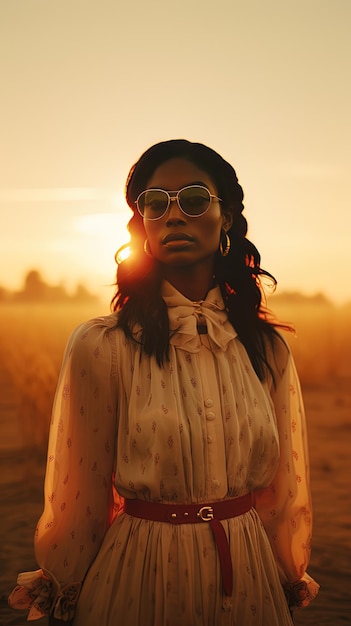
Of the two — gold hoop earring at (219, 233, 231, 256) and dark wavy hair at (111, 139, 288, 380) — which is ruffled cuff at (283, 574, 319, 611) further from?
gold hoop earring at (219, 233, 231, 256)

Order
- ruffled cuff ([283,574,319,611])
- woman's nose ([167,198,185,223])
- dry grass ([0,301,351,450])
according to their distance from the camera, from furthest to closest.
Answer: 1. dry grass ([0,301,351,450])
2. ruffled cuff ([283,574,319,611])
3. woman's nose ([167,198,185,223])

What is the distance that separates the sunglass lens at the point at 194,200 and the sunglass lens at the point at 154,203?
0.06 metres

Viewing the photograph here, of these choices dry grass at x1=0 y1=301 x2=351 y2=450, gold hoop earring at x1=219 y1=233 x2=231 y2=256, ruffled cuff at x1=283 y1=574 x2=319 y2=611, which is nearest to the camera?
ruffled cuff at x1=283 y1=574 x2=319 y2=611

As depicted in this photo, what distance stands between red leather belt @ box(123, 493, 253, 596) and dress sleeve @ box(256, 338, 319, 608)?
1.30 ft

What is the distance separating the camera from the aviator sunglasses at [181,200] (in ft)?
7.84

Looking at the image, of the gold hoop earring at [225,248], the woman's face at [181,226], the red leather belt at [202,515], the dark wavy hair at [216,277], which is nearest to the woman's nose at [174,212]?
the woman's face at [181,226]

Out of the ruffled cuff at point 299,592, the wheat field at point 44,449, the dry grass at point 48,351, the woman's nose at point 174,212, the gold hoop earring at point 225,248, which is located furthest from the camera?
the dry grass at point 48,351

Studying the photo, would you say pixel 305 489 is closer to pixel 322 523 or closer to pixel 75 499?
pixel 75 499

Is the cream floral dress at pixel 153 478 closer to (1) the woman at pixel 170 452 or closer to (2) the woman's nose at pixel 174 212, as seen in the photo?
(1) the woman at pixel 170 452

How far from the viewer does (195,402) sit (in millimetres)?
2314

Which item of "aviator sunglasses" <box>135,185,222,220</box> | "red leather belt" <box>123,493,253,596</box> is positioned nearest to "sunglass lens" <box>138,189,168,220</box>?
"aviator sunglasses" <box>135,185,222,220</box>

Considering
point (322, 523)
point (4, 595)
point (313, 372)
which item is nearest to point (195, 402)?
point (4, 595)

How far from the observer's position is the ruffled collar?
245cm

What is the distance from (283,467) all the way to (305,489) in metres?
0.12
